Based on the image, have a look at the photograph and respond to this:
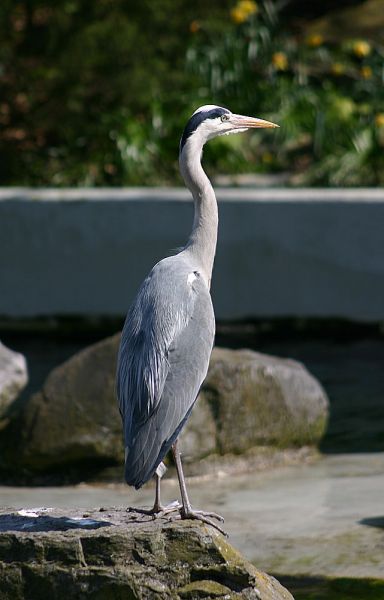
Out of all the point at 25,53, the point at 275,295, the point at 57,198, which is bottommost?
the point at 275,295

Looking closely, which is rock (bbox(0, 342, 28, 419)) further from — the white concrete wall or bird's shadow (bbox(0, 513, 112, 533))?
the white concrete wall

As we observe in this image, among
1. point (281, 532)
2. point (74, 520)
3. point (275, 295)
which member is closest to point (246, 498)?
point (281, 532)

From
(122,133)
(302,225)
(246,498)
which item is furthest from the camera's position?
(122,133)

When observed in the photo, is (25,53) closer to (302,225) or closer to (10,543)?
(302,225)

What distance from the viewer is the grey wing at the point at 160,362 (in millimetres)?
4762

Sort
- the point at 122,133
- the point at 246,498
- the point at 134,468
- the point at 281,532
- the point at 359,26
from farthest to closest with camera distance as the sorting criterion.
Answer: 1. the point at 359,26
2. the point at 122,133
3. the point at 246,498
4. the point at 281,532
5. the point at 134,468

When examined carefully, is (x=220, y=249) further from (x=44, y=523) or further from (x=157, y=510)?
(x=44, y=523)

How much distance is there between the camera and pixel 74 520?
4.86 metres

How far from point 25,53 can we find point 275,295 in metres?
3.84

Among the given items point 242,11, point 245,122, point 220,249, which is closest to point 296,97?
point 242,11

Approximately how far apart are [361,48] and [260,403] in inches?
273

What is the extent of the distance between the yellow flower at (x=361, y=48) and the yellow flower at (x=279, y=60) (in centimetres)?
81

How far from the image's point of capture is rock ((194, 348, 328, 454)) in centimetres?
798

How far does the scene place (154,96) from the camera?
13.1m
